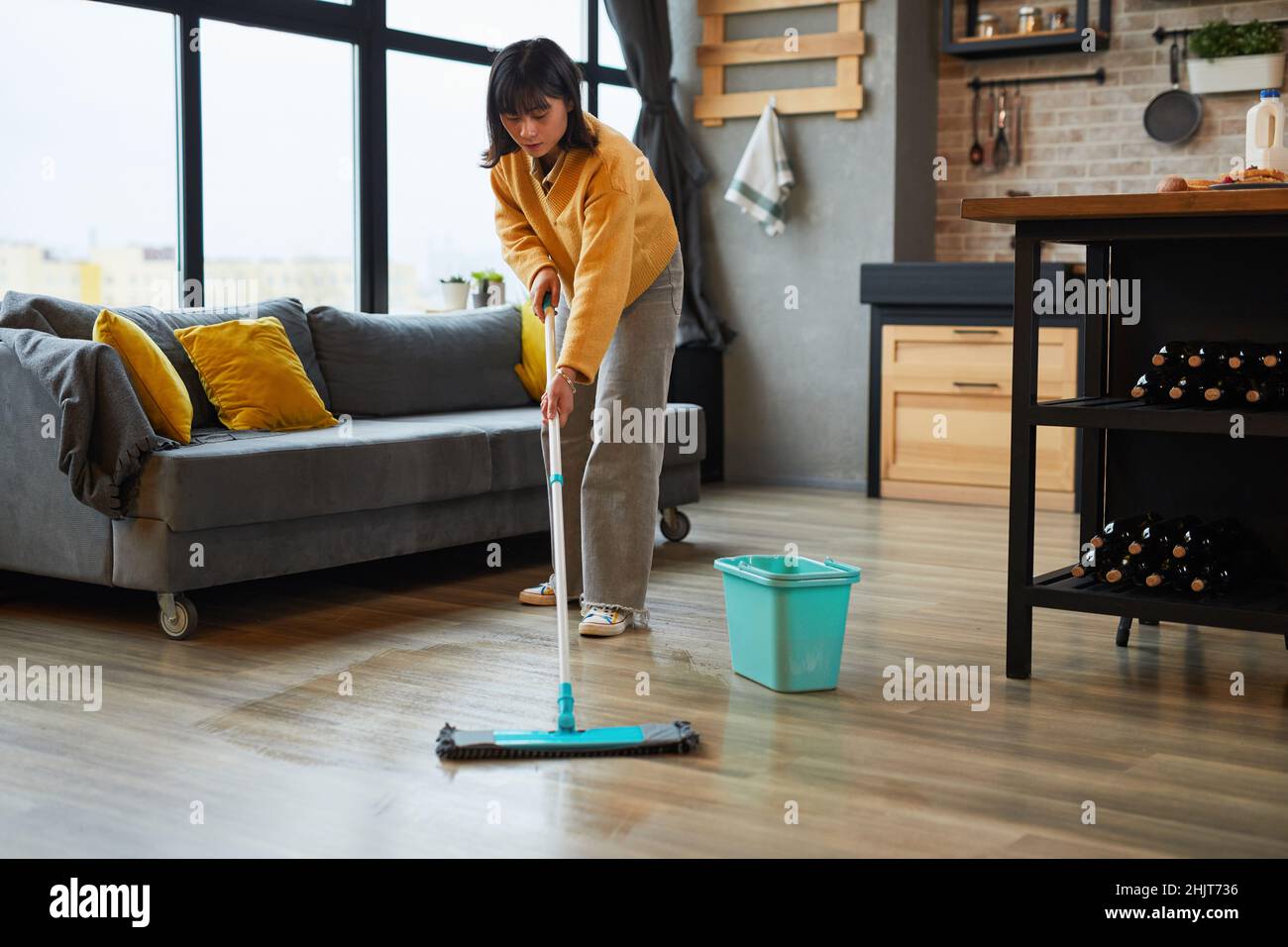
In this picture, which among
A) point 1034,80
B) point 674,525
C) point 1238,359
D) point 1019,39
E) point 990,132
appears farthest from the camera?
point 990,132

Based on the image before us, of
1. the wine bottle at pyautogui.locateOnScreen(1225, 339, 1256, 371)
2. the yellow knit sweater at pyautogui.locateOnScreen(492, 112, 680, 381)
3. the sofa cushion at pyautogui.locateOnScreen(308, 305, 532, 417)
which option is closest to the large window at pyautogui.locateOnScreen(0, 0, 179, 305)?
the sofa cushion at pyautogui.locateOnScreen(308, 305, 532, 417)

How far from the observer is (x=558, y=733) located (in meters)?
2.40

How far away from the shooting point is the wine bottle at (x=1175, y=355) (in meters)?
2.86

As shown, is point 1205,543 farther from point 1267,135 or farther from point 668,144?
point 668,144

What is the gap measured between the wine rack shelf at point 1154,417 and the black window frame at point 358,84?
2.81m

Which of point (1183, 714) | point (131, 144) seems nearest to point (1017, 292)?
point (1183, 714)

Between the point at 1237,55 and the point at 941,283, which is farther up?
the point at 1237,55

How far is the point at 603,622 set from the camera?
10.8 feet

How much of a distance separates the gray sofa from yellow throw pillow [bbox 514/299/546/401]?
243mm

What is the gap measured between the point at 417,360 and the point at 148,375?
128 centimetres

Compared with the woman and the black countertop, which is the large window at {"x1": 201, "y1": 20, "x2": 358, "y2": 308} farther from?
the black countertop

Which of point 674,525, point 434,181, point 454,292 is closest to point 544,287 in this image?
point 674,525

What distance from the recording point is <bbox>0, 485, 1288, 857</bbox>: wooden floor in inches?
79.7
